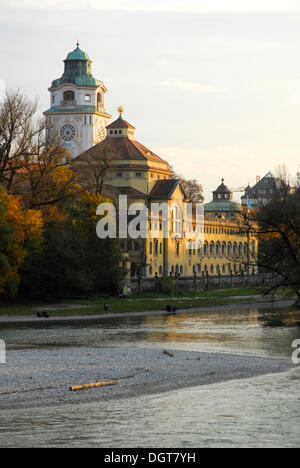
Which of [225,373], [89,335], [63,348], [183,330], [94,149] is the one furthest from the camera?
[94,149]

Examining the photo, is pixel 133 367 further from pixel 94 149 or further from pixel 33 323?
pixel 94 149

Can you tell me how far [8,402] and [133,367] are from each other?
957 cm

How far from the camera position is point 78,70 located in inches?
6703

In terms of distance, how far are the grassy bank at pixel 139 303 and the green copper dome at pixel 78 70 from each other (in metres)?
69.3

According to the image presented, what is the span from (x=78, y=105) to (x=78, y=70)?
8.87 meters

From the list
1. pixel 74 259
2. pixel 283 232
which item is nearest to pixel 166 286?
pixel 74 259

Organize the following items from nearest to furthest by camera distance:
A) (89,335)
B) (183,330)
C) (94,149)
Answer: (89,335)
(183,330)
(94,149)

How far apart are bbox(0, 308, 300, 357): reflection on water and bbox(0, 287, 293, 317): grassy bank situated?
115 inches

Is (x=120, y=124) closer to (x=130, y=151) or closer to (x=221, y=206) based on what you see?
(x=130, y=151)

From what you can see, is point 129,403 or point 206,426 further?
point 129,403

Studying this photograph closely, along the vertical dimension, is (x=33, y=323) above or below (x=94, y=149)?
below

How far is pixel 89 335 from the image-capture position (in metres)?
58.7

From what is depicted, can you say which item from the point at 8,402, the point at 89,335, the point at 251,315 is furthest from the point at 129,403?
the point at 251,315

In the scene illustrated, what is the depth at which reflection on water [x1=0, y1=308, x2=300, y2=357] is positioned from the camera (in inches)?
2031
